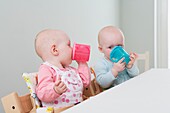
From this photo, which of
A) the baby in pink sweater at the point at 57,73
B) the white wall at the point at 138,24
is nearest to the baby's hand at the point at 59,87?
the baby in pink sweater at the point at 57,73

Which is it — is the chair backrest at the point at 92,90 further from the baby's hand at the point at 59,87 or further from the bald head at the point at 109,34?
the baby's hand at the point at 59,87

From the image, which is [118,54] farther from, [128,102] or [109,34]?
[128,102]

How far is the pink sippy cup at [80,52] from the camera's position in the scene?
44.7 inches

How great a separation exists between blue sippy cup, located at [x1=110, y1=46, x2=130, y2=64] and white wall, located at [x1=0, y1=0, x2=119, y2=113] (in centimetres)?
52

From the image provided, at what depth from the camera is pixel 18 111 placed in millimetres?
927

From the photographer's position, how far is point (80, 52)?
1148 mm

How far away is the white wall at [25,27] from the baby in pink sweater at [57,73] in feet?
1.12

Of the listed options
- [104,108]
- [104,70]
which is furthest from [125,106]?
[104,70]

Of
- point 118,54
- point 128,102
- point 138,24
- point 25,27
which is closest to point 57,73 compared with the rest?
point 118,54

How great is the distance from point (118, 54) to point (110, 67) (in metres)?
0.12

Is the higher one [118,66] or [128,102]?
[128,102]

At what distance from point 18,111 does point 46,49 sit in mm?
288

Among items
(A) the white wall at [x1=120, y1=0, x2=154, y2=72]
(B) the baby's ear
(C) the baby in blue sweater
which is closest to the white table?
(B) the baby's ear
